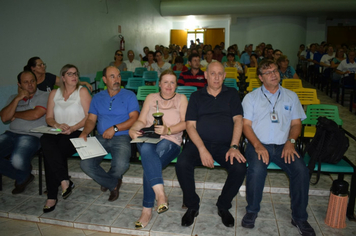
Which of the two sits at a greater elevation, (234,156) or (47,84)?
(47,84)

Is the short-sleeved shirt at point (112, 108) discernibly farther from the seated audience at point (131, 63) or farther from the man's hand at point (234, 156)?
the seated audience at point (131, 63)

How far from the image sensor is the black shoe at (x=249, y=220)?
7.25 feet

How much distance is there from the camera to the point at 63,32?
550 cm

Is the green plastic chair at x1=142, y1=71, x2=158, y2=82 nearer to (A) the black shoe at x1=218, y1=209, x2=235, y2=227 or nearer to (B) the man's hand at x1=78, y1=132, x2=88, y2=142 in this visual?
(B) the man's hand at x1=78, y1=132, x2=88, y2=142

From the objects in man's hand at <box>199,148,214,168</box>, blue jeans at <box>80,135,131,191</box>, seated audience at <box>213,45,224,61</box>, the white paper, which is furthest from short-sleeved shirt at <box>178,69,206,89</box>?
seated audience at <box>213,45,224,61</box>

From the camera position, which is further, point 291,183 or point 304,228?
point 291,183

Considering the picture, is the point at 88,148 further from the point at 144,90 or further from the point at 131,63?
the point at 131,63

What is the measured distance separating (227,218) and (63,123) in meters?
1.90

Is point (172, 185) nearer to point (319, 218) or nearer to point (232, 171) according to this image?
point (232, 171)

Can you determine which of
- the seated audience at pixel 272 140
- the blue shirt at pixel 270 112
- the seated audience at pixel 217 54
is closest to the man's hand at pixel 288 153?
the seated audience at pixel 272 140

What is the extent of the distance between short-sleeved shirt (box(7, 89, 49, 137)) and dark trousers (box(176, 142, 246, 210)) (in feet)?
5.47

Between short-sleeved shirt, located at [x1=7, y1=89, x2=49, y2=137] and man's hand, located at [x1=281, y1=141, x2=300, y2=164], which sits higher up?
short-sleeved shirt, located at [x1=7, y1=89, x2=49, y2=137]

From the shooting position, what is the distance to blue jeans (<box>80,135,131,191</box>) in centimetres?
255

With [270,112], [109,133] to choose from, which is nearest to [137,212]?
[109,133]
